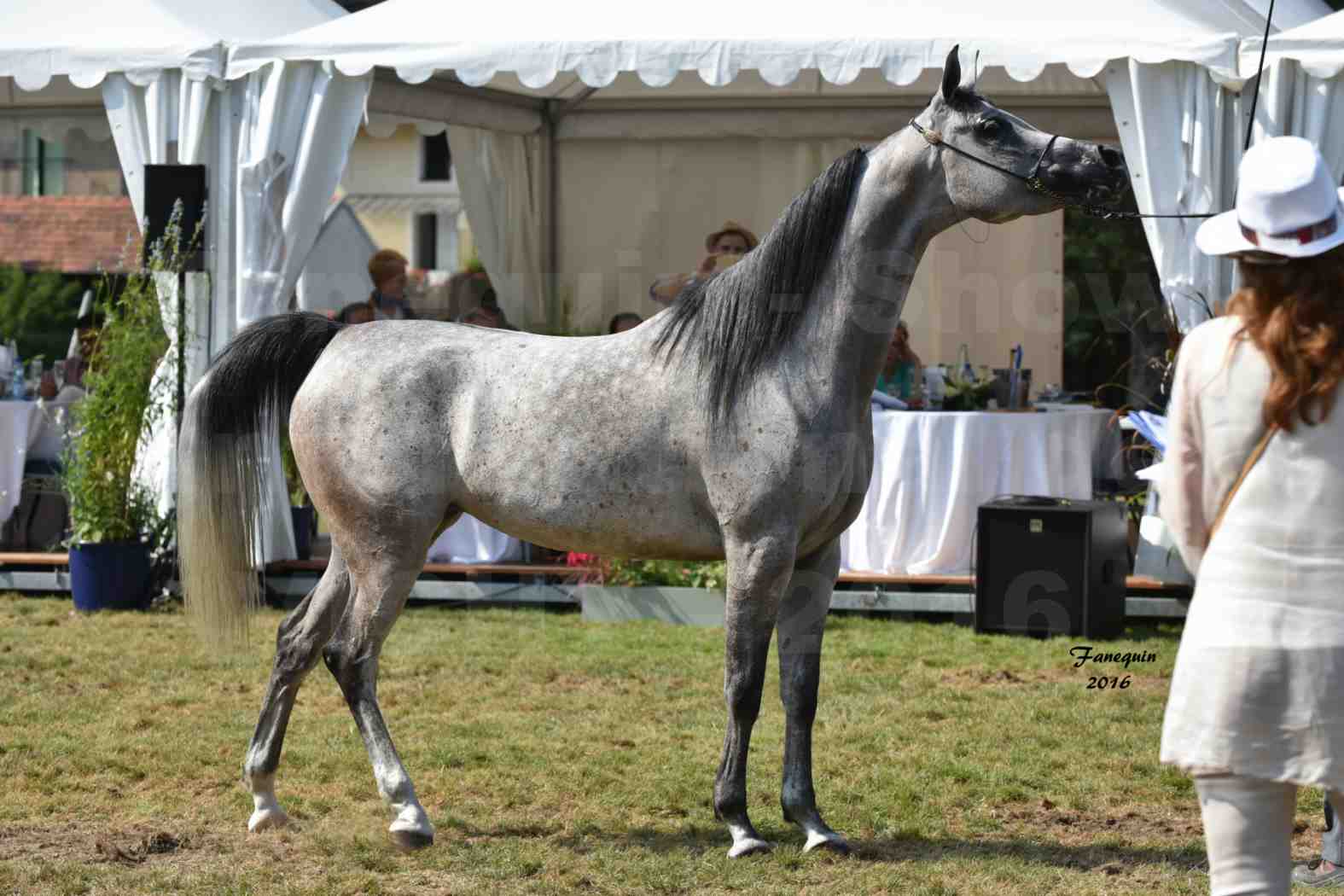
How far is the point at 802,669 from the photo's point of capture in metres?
4.47

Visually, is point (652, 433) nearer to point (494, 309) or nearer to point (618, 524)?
point (618, 524)

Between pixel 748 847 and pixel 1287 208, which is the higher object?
pixel 1287 208

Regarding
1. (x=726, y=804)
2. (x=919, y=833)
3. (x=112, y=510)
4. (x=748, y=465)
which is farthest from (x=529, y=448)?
(x=112, y=510)

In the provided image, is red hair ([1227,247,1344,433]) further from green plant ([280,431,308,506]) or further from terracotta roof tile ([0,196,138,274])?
terracotta roof tile ([0,196,138,274])

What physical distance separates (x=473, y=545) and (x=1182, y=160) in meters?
4.05

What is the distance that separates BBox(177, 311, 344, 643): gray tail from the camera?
466 centimetres

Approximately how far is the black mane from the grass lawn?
4.15ft

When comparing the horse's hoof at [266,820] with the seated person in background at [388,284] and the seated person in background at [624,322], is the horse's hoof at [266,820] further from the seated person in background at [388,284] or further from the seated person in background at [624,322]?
the seated person in background at [388,284]

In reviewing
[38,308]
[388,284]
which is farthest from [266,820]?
[38,308]

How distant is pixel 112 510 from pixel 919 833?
5116 millimetres

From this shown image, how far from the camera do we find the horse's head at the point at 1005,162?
407 centimetres

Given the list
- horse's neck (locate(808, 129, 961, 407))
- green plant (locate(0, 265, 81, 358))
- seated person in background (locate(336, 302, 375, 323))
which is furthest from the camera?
green plant (locate(0, 265, 81, 358))

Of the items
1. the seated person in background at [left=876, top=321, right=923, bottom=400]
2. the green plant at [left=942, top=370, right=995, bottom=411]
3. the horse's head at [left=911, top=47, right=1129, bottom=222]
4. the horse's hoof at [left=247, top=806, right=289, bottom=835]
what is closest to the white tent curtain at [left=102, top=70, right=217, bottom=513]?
the seated person in background at [left=876, top=321, right=923, bottom=400]

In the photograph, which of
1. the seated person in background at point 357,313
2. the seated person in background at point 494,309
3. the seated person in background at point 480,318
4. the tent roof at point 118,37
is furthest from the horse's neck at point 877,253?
the seated person in background at point 480,318
